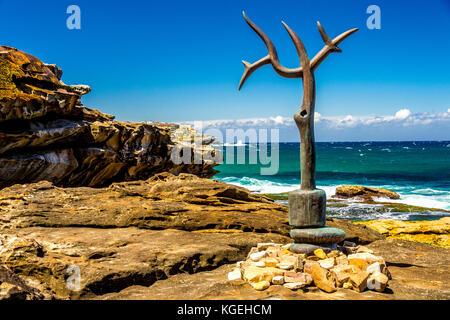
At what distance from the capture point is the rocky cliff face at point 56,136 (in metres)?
19.8

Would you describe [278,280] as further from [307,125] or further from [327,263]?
[307,125]

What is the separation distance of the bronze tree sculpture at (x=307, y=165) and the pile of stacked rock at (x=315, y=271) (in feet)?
1.14

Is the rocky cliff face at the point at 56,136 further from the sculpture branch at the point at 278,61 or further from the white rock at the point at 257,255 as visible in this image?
the white rock at the point at 257,255

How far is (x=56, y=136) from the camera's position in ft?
73.6

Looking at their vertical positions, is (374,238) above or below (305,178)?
below

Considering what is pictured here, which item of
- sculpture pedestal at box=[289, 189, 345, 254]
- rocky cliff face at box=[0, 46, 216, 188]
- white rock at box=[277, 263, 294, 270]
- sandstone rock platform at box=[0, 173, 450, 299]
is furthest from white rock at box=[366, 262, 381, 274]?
rocky cliff face at box=[0, 46, 216, 188]

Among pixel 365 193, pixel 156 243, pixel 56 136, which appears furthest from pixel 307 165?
pixel 365 193

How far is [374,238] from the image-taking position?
11.4 meters

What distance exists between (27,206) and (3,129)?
13.0 meters

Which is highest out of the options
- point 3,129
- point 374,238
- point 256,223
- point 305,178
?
point 3,129

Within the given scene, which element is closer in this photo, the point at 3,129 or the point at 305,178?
the point at 305,178

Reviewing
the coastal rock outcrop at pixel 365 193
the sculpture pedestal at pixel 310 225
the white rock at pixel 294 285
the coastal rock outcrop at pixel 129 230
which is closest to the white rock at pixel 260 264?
the white rock at pixel 294 285
